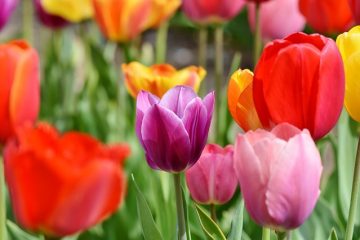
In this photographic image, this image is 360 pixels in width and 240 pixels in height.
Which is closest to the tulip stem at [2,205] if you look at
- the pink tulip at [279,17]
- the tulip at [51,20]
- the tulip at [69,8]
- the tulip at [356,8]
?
the tulip at [356,8]

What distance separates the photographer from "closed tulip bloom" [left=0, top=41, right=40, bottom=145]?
0.80 meters

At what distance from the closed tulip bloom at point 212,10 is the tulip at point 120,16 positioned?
0.27ft

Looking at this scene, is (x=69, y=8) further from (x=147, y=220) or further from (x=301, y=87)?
(x=301, y=87)

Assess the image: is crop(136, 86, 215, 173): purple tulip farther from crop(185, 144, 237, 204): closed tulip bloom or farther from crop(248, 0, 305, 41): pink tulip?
crop(248, 0, 305, 41): pink tulip

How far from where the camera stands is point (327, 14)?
1.24 meters

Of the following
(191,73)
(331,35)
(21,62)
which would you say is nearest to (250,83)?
(21,62)

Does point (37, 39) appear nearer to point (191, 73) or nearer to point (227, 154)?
point (191, 73)

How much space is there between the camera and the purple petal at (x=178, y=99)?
82cm

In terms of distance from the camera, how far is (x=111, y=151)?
22.6 inches

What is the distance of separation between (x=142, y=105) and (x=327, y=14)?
50 cm

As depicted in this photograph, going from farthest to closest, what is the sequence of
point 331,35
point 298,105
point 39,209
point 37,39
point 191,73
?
point 37,39 < point 331,35 < point 191,73 < point 298,105 < point 39,209

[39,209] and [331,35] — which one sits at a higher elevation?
[39,209]

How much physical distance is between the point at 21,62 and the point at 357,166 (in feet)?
0.95

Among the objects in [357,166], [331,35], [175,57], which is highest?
[357,166]
